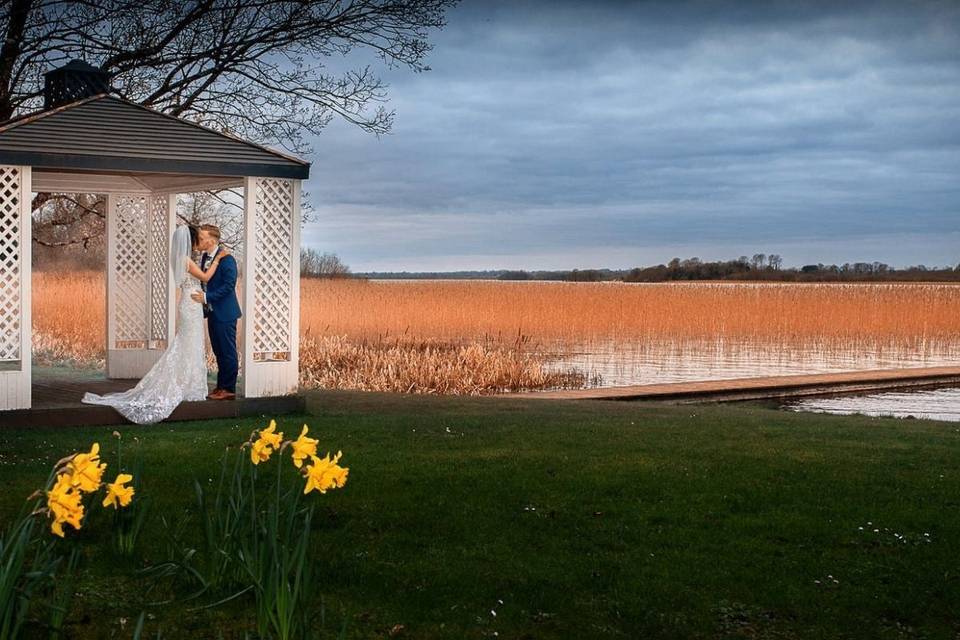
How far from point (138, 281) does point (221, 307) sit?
10.1ft

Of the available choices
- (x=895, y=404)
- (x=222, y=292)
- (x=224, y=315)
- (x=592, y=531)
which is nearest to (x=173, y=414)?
(x=224, y=315)

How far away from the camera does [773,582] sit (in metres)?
5.27

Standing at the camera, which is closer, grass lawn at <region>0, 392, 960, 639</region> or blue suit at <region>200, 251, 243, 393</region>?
grass lawn at <region>0, 392, 960, 639</region>

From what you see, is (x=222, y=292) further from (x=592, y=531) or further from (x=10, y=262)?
(x=592, y=531)

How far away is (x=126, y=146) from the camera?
407 inches

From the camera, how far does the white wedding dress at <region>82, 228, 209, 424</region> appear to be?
33.9 feet

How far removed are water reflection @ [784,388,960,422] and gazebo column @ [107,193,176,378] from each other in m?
8.26

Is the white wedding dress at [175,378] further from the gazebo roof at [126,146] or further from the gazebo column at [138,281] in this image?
the gazebo column at [138,281]

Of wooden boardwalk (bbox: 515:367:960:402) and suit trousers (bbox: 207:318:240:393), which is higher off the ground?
suit trousers (bbox: 207:318:240:393)

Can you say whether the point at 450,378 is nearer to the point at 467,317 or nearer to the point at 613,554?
the point at 467,317

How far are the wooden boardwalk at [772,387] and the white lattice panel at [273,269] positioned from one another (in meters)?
3.98

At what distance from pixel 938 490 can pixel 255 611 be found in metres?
4.76

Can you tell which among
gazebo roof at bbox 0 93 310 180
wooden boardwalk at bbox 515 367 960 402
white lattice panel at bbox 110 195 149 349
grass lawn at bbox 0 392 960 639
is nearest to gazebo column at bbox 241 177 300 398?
gazebo roof at bbox 0 93 310 180

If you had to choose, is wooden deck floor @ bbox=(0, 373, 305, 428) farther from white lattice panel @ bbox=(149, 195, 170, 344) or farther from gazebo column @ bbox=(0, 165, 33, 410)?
white lattice panel @ bbox=(149, 195, 170, 344)
